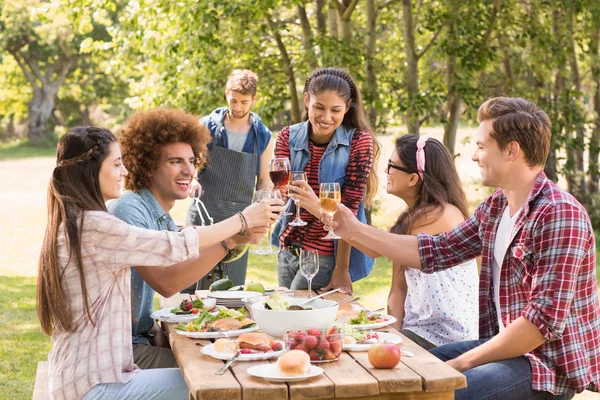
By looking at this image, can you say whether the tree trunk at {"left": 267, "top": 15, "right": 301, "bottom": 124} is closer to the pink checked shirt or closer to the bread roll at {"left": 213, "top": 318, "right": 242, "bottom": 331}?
the bread roll at {"left": 213, "top": 318, "right": 242, "bottom": 331}

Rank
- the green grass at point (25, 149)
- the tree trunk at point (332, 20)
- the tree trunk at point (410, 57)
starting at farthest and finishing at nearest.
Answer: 1. the green grass at point (25, 149)
2. the tree trunk at point (332, 20)
3. the tree trunk at point (410, 57)

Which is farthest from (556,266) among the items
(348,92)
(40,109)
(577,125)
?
(40,109)

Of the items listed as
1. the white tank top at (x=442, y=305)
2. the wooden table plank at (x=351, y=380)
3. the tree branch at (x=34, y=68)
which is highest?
the tree branch at (x=34, y=68)

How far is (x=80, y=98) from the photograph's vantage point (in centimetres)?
4394

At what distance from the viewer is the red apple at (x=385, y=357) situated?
2883 mm

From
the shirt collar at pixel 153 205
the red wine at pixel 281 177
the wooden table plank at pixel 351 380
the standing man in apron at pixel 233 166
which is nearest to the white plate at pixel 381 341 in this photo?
the wooden table plank at pixel 351 380

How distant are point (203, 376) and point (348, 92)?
2.62 meters

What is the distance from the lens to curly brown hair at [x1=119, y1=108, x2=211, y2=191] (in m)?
4.05

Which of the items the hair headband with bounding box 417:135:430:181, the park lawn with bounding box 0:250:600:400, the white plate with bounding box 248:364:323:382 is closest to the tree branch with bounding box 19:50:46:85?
the park lawn with bounding box 0:250:600:400

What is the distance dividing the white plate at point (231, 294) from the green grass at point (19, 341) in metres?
2.47

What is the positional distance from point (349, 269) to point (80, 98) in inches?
1607

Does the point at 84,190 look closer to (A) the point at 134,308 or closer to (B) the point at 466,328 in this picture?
(A) the point at 134,308

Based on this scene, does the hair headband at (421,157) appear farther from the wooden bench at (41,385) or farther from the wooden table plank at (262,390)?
the wooden bench at (41,385)

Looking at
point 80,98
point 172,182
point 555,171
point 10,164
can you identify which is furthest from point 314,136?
point 80,98
